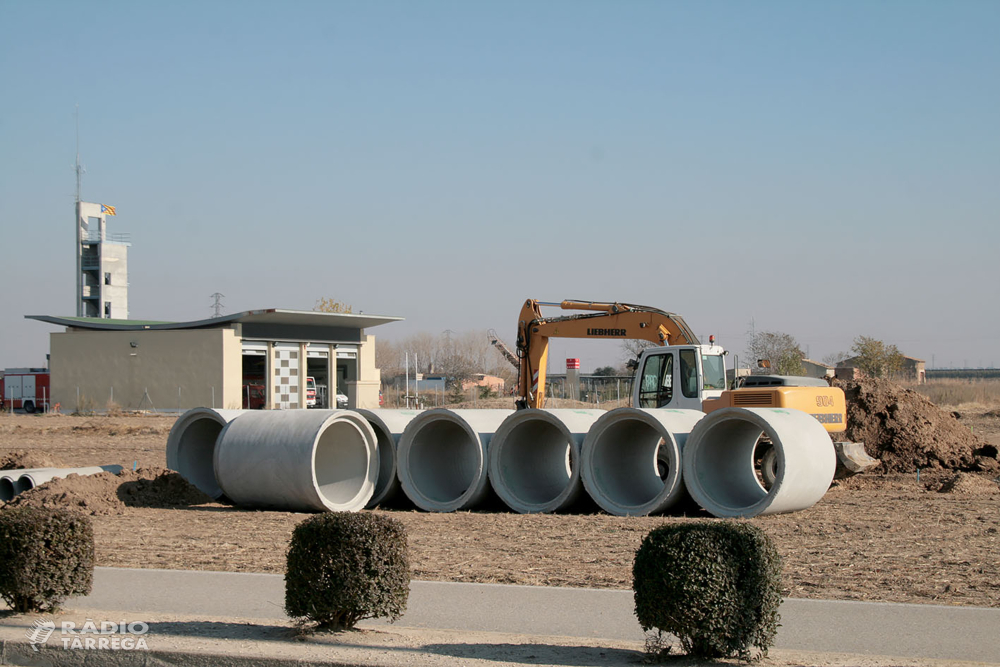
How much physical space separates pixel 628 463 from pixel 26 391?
161 feet

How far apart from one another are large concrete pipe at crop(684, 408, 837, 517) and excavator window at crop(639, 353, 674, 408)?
3053 millimetres

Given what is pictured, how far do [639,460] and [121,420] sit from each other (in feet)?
102

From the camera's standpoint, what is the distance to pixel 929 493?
1612 centimetres

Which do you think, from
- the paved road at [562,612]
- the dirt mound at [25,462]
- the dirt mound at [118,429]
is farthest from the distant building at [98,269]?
the paved road at [562,612]

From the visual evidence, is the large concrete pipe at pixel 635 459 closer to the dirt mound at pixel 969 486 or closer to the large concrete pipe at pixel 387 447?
the large concrete pipe at pixel 387 447

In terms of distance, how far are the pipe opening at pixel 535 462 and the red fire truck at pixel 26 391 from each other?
45.7m

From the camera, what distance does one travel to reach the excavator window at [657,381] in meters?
17.8

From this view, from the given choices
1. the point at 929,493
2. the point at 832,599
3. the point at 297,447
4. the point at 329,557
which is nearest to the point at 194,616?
the point at 329,557

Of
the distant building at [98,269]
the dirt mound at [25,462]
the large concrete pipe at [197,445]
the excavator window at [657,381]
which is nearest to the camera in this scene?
the large concrete pipe at [197,445]

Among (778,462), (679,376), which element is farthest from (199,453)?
(778,462)

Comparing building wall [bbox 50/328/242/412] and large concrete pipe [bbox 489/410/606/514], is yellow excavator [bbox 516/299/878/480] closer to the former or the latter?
large concrete pipe [bbox 489/410/606/514]

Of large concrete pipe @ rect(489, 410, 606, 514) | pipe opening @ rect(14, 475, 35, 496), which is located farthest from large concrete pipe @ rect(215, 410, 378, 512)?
pipe opening @ rect(14, 475, 35, 496)

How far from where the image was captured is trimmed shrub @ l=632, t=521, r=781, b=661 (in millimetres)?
5707

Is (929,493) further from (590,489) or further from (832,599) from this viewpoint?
(832,599)
